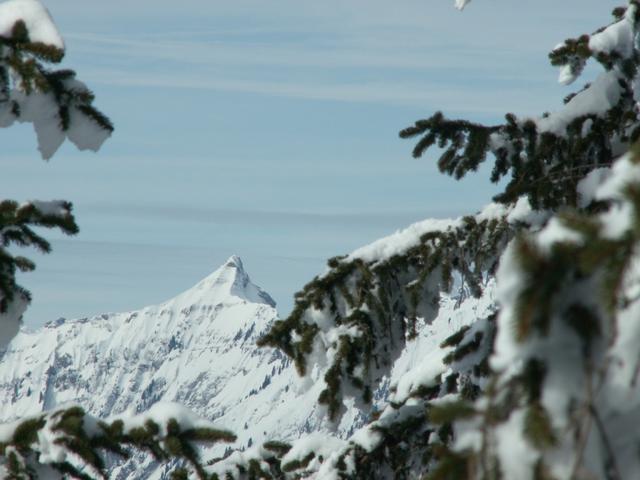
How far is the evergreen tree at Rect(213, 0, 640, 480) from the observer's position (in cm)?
238

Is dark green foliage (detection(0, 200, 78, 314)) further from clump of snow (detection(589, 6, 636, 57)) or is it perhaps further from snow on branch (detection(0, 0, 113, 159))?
clump of snow (detection(589, 6, 636, 57))

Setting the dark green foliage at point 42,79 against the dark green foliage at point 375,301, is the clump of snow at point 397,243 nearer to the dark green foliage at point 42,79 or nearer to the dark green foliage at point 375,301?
the dark green foliage at point 375,301

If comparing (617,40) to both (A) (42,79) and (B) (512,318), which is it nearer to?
(A) (42,79)

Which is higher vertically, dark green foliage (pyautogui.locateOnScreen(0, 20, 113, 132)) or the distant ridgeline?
dark green foliage (pyautogui.locateOnScreen(0, 20, 113, 132))

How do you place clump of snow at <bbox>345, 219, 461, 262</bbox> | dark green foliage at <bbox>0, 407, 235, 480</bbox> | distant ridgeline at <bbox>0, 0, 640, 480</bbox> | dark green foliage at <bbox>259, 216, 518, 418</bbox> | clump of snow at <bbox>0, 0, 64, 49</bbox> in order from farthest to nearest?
clump of snow at <bbox>345, 219, 461, 262</bbox>, dark green foliage at <bbox>259, 216, 518, 418</bbox>, dark green foliage at <bbox>0, 407, 235, 480</bbox>, clump of snow at <bbox>0, 0, 64, 49</bbox>, distant ridgeline at <bbox>0, 0, 640, 480</bbox>

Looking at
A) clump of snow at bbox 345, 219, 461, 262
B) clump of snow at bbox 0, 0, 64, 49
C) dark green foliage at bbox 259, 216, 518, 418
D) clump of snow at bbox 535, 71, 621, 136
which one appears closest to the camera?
clump of snow at bbox 0, 0, 64, 49

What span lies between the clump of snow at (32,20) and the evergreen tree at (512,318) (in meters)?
2.81

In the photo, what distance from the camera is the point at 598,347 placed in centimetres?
241

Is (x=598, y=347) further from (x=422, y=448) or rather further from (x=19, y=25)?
(x=422, y=448)

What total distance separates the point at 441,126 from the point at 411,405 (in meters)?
2.36

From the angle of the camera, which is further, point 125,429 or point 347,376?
point 347,376

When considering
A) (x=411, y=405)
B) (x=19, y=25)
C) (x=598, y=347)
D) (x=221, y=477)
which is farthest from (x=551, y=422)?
(x=221, y=477)

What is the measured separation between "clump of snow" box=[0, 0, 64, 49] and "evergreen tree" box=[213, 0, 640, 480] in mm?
2812

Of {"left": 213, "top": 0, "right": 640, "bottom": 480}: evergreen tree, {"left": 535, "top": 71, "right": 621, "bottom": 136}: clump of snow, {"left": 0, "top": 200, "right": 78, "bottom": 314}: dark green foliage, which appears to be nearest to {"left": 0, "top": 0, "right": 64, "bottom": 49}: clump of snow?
{"left": 0, "top": 200, "right": 78, "bottom": 314}: dark green foliage
